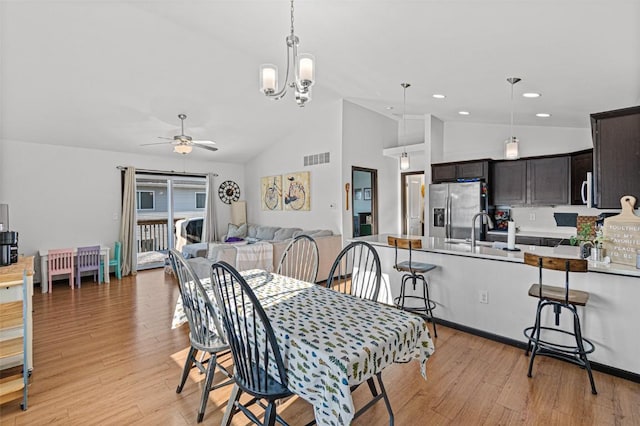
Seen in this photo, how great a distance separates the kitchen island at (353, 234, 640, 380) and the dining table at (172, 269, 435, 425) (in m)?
1.76

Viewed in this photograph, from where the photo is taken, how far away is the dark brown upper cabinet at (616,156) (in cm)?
254

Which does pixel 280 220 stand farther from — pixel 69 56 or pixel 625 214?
pixel 625 214

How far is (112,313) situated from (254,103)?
3.85 m

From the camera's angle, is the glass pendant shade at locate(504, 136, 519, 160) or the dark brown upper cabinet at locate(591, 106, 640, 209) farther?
the glass pendant shade at locate(504, 136, 519, 160)

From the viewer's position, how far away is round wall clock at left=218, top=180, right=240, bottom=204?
312 inches

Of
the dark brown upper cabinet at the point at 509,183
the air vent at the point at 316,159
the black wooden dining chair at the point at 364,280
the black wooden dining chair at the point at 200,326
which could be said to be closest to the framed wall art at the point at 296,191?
the air vent at the point at 316,159

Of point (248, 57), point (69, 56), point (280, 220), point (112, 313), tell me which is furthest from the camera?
point (280, 220)

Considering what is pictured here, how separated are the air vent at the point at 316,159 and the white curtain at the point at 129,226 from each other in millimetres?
3518

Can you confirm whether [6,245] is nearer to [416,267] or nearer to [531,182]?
[416,267]

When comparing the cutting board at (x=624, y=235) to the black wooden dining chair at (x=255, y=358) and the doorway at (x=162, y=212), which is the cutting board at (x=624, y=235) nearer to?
the black wooden dining chair at (x=255, y=358)

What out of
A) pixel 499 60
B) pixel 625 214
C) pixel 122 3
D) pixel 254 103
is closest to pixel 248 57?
pixel 254 103

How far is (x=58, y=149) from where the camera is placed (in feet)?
18.6

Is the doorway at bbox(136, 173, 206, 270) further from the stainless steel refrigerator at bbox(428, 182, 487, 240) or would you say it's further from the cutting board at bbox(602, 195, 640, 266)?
the cutting board at bbox(602, 195, 640, 266)

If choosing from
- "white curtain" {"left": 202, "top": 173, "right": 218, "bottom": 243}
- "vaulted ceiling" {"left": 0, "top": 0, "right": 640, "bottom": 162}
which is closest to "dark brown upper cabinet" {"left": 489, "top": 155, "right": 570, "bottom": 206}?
"vaulted ceiling" {"left": 0, "top": 0, "right": 640, "bottom": 162}
